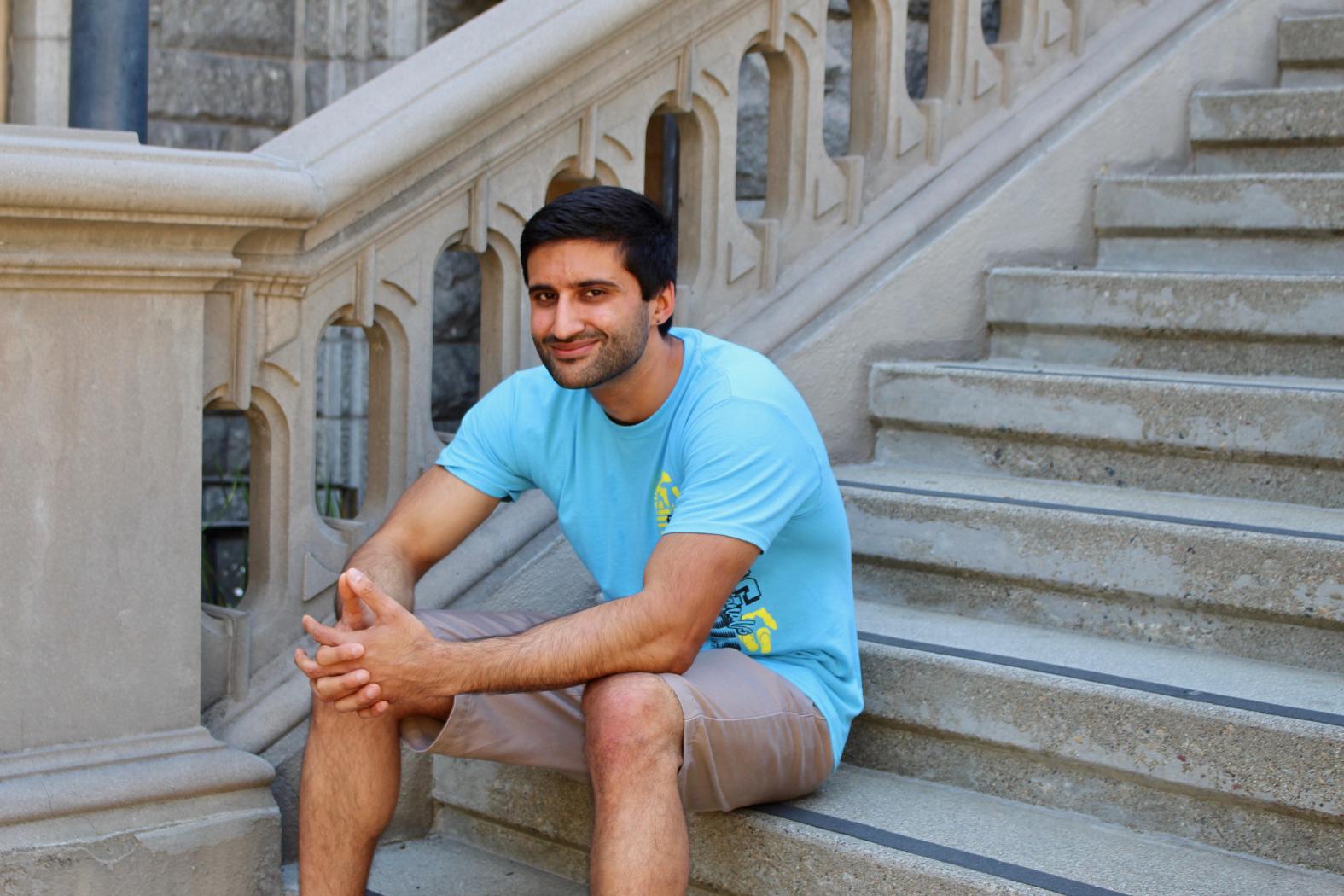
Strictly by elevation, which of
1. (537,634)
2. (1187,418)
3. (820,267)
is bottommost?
(537,634)

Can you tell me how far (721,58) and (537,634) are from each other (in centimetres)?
162

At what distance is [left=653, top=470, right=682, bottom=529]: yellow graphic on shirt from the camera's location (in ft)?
9.20

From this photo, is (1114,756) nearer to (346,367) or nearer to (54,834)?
(54,834)

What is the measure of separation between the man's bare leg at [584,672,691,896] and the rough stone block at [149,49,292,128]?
3882 millimetres

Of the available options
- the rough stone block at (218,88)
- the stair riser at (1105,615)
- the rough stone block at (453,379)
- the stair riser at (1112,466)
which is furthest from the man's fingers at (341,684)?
the rough stone block at (218,88)

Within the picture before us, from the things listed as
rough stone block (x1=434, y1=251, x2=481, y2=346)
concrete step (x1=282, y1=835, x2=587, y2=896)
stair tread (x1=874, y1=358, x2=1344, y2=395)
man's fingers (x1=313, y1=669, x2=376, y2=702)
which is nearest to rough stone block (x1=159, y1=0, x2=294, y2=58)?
rough stone block (x1=434, y1=251, x2=481, y2=346)

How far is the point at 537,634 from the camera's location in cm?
251

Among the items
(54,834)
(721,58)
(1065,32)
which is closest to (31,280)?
(54,834)

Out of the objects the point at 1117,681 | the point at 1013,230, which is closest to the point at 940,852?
the point at 1117,681

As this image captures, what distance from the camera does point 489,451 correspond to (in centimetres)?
296

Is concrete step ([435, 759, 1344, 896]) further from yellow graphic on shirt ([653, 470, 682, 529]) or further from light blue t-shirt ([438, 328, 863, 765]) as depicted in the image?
yellow graphic on shirt ([653, 470, 682, 529])

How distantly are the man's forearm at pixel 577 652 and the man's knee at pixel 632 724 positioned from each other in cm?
3

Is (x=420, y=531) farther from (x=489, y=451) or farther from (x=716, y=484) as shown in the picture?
A: (x=716, y=484)

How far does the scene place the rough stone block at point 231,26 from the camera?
18.2ft
